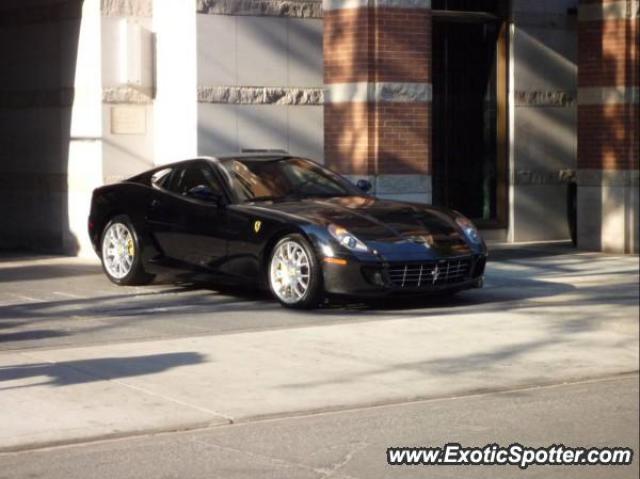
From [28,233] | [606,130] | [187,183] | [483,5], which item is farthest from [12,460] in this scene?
[483,5]

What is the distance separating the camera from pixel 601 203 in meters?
18.0

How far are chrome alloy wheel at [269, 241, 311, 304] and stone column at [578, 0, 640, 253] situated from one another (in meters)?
6.60

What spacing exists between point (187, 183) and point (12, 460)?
23.2ft

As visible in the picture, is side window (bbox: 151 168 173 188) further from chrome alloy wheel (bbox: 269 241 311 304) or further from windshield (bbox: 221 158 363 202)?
chrome alloy wheel (bbox: 269 241 311 304)

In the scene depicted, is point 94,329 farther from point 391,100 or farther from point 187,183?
point 391,100

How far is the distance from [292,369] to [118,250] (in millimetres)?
5257

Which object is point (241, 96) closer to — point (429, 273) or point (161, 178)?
point (161, 178)

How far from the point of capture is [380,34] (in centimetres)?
1666

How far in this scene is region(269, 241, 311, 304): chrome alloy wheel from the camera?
1198 cm

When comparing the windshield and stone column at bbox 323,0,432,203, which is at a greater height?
stone column at bbox 323,0,432,203

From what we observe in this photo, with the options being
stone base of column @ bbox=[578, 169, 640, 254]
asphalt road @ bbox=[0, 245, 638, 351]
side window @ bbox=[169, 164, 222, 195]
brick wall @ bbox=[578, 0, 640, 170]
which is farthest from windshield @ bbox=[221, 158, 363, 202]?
brick wall @ bbox=[578, 0, 640, 170]

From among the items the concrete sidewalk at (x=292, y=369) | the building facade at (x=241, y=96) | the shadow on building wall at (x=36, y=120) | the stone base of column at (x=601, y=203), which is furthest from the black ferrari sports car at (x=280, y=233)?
the stone base of column at (x=601, y=203)

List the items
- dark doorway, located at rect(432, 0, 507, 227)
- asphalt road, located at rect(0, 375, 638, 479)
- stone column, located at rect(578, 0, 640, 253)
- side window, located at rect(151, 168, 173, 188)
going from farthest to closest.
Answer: dark doorway, located at rect(432, 0, 507, 227) → stone column, located at rect(578, 0, 640, 253) → side window, located at rect(151, 168, 173, 188) → asphalt road, located at rect(0, 375, 638, 479)

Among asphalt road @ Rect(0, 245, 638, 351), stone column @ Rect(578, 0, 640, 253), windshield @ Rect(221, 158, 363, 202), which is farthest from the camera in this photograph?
stone column @ Rect(578, 0, 640, 253)
